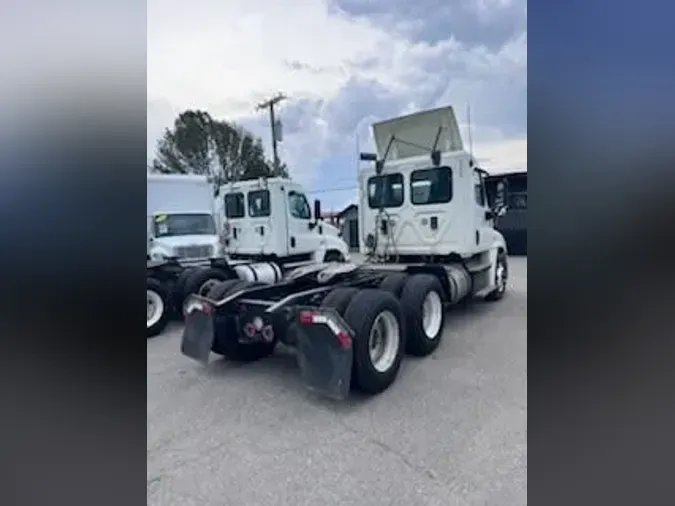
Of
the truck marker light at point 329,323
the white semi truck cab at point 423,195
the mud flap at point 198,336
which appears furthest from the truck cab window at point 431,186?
the mud flap at point 198,336

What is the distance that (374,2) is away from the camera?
6.49ft

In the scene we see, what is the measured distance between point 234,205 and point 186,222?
33.3 inches

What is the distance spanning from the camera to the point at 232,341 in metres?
3.60

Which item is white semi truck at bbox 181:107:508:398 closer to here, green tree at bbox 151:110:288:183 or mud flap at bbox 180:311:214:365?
mud flap at bbox 180:311:214:365

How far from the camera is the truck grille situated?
612 centimetres

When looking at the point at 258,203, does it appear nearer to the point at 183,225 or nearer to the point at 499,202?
the point at 183,225

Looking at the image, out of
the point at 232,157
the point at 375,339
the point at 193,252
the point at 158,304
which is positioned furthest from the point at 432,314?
the point at 232,157

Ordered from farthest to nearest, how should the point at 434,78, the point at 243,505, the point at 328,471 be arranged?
1. the point at 434,78
2. the point at 328,471
3. the point at 243,505

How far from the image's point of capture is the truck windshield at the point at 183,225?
6164 mm

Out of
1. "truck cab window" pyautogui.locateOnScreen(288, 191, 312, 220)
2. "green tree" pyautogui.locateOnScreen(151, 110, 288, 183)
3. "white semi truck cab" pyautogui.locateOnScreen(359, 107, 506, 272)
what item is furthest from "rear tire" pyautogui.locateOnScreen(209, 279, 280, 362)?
"green tree" pyautogui.locateOnScreen(151, 110, 288, 183)

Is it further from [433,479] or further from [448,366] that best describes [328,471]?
[448,366]

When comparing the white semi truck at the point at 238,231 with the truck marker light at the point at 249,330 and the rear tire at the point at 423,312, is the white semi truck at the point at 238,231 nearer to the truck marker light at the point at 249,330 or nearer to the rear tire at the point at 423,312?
the truck marker light at the point at 249,330
